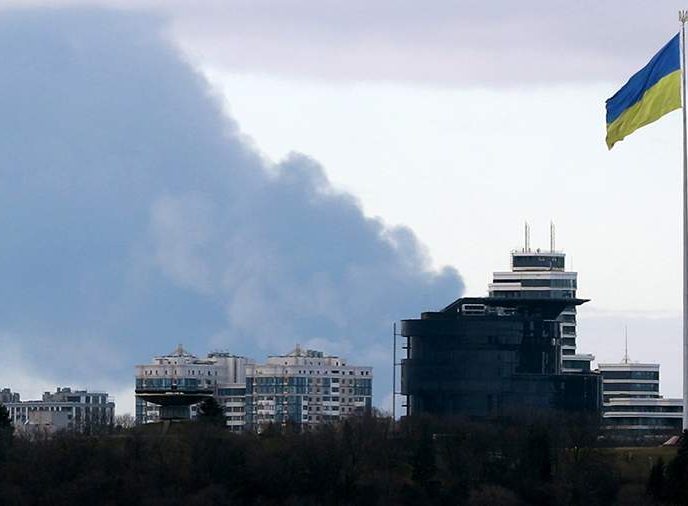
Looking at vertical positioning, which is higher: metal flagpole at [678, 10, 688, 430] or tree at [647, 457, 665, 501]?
metal flagpole at [678, 10, 688, 430]

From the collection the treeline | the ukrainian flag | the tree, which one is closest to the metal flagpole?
the ukrainian flag

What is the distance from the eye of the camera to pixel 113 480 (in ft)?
588

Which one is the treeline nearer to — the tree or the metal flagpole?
the tree

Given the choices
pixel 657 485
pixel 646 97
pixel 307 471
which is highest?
pixel 646 97

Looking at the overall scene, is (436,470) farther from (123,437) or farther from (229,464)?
(123,437)

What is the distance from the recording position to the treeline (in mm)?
176750

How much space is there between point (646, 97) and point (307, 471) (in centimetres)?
9077

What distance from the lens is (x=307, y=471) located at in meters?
184

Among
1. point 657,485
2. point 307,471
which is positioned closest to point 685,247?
point 657,485

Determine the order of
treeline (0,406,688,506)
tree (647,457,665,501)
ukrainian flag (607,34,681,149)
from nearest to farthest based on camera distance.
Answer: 1. ukrainian flag (607,34,681,149)
2. tree (647,457,665,501)
3. treeline (0,406,688,506)

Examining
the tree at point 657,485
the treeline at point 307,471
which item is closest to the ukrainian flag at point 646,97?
the tree at point 657,485

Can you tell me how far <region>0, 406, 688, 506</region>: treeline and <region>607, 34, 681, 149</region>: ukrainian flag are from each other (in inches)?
3126

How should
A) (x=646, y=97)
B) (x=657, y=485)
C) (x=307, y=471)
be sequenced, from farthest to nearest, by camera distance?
(x=307, y=471) < (x=657, y=485) < (x=646, y=97)

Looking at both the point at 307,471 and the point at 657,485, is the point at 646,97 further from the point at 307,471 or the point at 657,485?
the point at 307,471
